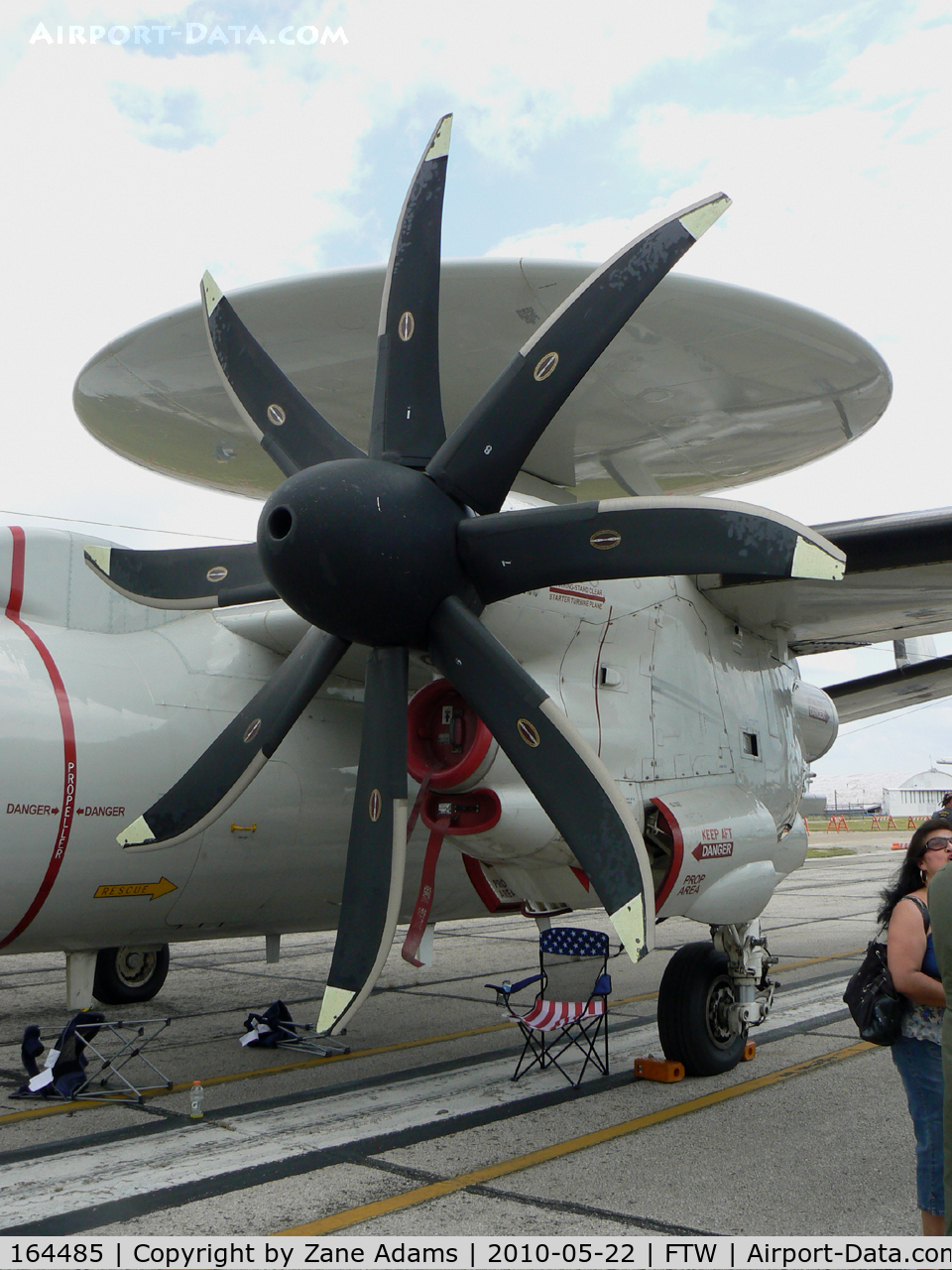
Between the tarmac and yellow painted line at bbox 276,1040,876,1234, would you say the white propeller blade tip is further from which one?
yellow painted line at bbox 276,1040,876,1234

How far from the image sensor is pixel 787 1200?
496 cm

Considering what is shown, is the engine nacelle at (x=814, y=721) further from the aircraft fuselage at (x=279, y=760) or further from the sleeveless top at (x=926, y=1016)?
the sleeveless top at (x=926, y=1016)

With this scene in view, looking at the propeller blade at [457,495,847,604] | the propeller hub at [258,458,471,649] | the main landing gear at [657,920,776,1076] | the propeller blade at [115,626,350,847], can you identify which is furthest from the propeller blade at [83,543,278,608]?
the main landing gear at [657,920,776,1076]

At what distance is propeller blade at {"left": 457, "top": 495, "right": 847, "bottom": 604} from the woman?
153 centimetres

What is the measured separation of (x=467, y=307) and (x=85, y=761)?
3934 millimetres

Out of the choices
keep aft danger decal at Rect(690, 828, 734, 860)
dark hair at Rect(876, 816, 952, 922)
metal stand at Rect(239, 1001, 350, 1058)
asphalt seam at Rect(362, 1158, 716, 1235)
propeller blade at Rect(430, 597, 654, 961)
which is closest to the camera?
dark hair at Rect(876, 816, 952, 922)

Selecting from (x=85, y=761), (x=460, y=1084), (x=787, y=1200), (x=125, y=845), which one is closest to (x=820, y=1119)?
(x=787, y=1200)

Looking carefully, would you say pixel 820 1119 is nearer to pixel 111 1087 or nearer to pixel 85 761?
pixel 111 1087

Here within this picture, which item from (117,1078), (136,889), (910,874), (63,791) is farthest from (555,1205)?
(63,791)

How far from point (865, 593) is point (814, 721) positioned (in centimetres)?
266

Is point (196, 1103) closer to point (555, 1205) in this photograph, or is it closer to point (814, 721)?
point (555, 1205)

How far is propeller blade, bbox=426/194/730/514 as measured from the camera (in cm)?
559

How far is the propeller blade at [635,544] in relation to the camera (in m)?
4.86

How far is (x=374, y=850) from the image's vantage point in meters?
5.59
